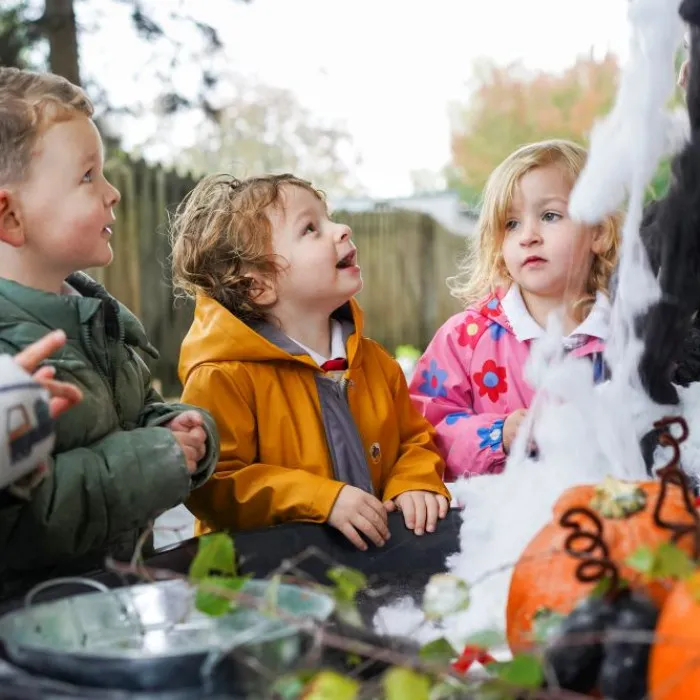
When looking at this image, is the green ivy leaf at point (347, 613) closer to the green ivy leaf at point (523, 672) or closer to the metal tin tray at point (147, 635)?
the metal tin tray at point (147, 635)

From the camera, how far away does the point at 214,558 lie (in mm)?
959

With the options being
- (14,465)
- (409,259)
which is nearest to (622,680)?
(14,465)

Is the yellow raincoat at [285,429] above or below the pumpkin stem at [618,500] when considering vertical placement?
below

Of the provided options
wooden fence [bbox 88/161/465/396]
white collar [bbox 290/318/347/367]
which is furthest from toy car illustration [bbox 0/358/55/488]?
wooden fence [bbox 88/161/465/396]

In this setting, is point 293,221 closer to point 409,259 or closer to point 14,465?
point 14,465

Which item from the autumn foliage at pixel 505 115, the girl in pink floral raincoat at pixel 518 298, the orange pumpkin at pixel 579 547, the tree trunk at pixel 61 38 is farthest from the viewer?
the autumn foliage at pixel 505 115

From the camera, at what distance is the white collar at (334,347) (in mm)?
2143

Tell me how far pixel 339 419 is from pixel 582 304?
2.39 feet

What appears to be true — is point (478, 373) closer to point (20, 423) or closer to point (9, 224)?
point (9, 224)

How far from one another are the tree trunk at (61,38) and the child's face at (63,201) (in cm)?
407

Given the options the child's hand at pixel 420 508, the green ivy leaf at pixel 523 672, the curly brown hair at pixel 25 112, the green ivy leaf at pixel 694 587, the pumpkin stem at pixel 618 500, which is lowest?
the child's hand at pixel 420 508

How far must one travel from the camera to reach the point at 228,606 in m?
0.89

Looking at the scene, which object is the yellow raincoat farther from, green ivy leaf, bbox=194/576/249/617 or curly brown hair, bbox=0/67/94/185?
green ivy leaf, bbox=194/576/249/617

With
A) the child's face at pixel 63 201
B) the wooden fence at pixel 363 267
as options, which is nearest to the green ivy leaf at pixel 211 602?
the child's face at pixel 63 201
